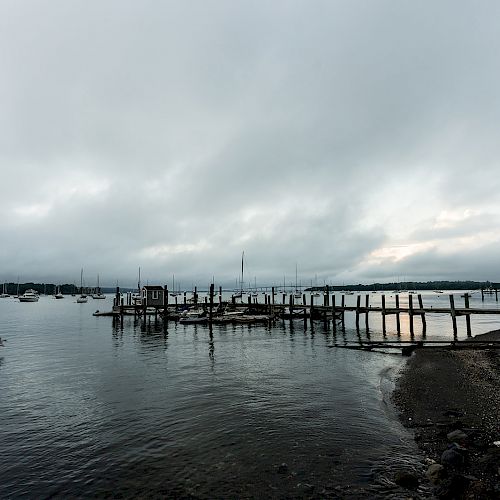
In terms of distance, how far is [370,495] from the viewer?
27.7ft

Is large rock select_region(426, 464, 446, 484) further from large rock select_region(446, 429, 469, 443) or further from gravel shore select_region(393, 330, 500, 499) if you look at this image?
large rock select_region(446, 429, 469, 443)

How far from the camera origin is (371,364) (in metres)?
24.2

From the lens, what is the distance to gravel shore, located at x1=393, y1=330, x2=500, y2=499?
27.6 feet

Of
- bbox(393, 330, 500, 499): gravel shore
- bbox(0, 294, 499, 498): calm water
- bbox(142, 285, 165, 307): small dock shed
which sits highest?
bbox(142, 285, 165, 307): small dock shed

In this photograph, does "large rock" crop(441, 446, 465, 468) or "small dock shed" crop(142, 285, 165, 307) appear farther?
"small dock shed" crop(142, 285, 165, 307)

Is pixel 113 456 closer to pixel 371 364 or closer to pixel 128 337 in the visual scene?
pixel 371 364

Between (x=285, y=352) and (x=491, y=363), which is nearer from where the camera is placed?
(x=491, y=363)

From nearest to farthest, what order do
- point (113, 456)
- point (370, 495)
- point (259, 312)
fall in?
1. point (370, 495)
2. point (113, 456)
3. point (259, 312)

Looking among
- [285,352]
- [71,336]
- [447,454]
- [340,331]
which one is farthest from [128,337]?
[447,454]

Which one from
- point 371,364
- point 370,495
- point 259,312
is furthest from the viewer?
point 259,312

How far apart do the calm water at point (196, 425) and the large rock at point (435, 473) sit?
1.02m

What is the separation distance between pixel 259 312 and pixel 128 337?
27385 millimetres

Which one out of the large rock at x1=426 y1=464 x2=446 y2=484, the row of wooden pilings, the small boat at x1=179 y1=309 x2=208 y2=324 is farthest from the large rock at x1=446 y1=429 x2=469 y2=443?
the small boat at x1=179 y1=309 x2=208 y2=324

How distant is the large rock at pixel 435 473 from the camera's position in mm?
8633
